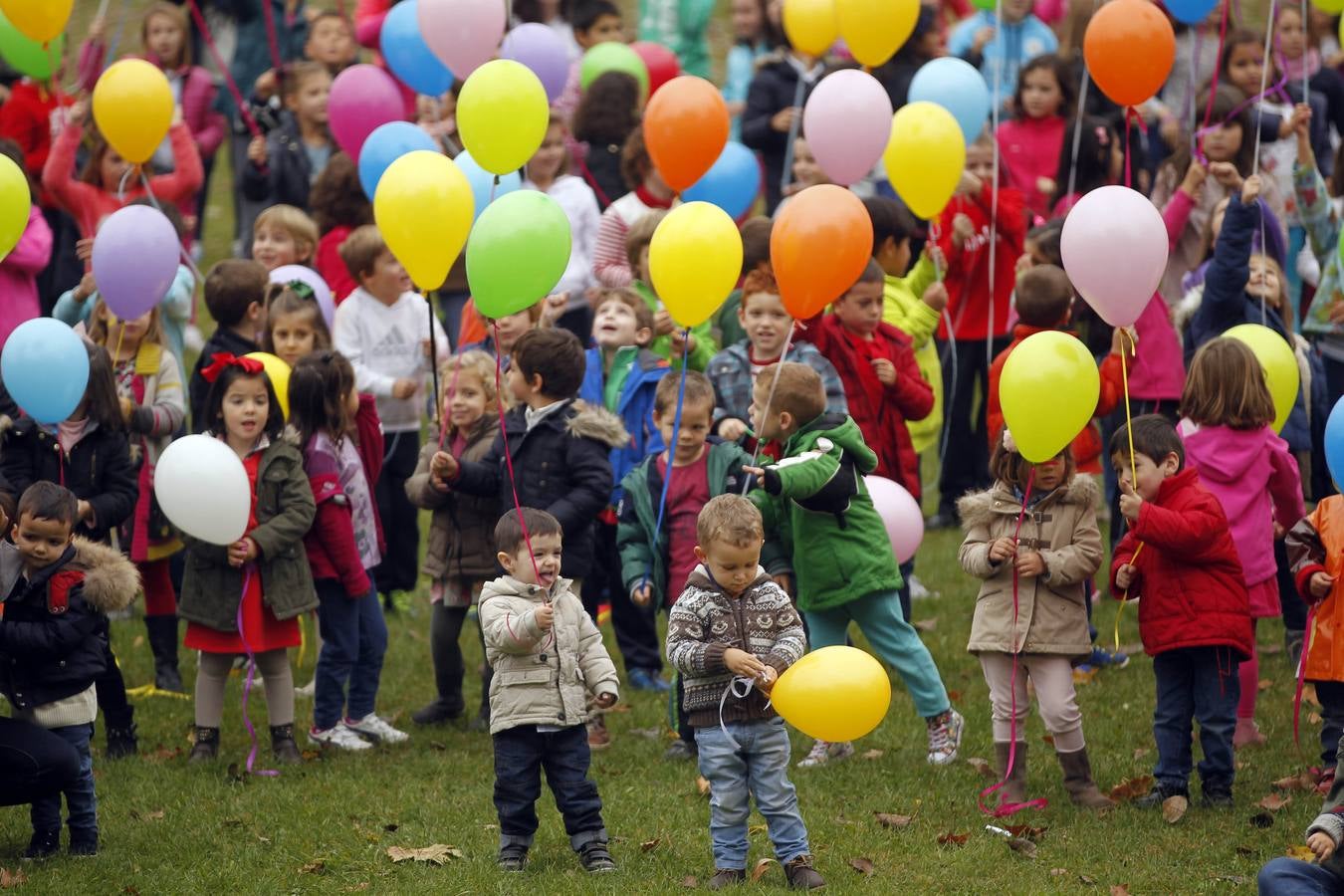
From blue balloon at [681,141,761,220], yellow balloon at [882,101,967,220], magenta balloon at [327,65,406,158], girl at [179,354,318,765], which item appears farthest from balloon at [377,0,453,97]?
girl at [179,354,318,765]

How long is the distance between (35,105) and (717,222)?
701 centimetres

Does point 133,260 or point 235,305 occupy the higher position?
point 133,260

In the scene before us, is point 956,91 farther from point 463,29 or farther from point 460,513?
point 460,513

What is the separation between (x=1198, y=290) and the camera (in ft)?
28.8

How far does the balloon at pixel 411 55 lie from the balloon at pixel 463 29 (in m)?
1.12

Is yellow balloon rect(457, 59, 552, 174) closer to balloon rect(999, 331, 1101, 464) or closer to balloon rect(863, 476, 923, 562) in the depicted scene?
balloon rect(863, 476, 923, 562)

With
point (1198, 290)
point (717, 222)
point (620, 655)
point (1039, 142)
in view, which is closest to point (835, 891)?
point (717, 222)

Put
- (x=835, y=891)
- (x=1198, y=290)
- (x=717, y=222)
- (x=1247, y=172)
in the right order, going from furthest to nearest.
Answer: (x=1247, y=172)
(x=1198, y=290)
(x=717, y=222)
(x=835, y=891)

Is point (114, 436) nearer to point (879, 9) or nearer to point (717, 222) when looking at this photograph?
point (717, 222)

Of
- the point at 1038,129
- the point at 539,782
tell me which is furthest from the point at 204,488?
the point at 1038,129

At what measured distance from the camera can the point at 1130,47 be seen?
25.1 ft

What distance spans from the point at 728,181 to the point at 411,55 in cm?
194

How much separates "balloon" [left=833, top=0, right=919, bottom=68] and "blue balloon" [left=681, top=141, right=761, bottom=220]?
938 millimetres

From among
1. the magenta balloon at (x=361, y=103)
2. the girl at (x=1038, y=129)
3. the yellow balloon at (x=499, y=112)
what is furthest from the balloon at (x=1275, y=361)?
the magenta balloon at (x=361, y=103)
